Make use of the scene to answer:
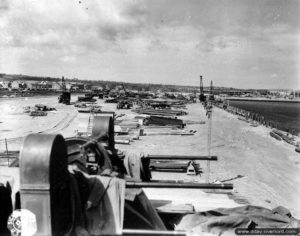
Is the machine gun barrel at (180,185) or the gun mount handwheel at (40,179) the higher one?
the gun mount handwheel at (40,179)

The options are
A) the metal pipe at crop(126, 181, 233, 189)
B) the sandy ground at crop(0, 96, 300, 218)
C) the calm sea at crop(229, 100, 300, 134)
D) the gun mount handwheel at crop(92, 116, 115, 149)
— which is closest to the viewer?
the metal pipe at crop(126, 181, 233, 189)

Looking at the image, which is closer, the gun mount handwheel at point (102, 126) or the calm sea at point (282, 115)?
the gun mount handwheel at point (102, 126)

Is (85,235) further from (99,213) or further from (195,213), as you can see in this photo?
(195,213)

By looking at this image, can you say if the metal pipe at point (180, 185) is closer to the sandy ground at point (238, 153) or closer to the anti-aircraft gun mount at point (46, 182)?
the anti-aircraft gun mount at point (46, 182)

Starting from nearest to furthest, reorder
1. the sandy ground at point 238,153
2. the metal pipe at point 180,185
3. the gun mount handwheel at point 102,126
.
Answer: the metal pipe at point 180,185, the gun mount handwheel at point 102,126, the sandy ground at point 238,153

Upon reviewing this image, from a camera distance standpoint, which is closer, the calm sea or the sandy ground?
the sandy ground

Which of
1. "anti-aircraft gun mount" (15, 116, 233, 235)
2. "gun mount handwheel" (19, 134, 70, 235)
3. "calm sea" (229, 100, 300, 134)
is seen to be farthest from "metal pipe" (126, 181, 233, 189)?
"calm sea" (229, 100, 300, 134)

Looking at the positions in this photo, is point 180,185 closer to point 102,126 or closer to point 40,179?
point 40,179

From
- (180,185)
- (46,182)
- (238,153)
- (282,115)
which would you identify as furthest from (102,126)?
(282,115)

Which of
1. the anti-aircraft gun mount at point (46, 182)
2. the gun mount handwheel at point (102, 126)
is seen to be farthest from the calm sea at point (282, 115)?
the anti-aircraft gun mount at point (46, 182)

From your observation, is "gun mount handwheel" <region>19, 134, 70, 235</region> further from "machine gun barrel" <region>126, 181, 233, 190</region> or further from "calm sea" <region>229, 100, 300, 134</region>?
"calm sea" <region>229, 100, 300, 134</region>

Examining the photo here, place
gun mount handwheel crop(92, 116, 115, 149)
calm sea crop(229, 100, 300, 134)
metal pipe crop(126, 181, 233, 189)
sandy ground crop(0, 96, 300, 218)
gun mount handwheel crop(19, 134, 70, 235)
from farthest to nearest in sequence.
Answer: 1. calm sea crop(229, 100, 300, 134)
2. sandy ground crop(0, 96, 300, 218)
3. gun mount handwheel crop(92, 116, 115, 149)
4. metal pipe crop(126, 181, 233, 189)
5. gun mount handwheel crop(19, 134, 70, 235)

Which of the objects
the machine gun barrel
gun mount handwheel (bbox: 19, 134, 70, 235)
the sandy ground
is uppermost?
gun mount handwheel (bbox: 19, 134, 70, 235)

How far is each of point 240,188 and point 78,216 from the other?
12.4 meters
